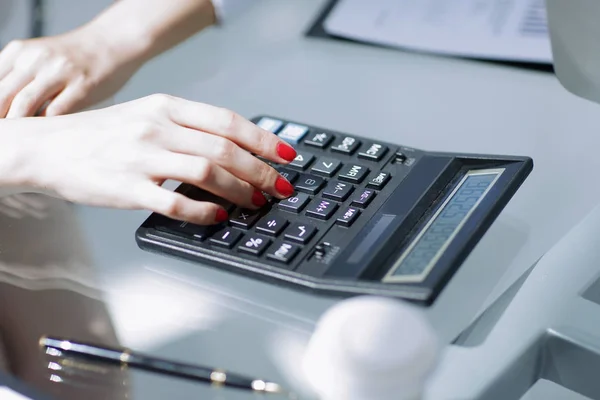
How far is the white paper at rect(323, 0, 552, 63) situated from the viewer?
708mm

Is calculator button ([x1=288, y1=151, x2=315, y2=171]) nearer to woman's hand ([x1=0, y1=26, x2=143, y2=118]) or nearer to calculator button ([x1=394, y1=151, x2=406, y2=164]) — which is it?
calculator button ([x1=394, y1=151, x2=406, y2=164])

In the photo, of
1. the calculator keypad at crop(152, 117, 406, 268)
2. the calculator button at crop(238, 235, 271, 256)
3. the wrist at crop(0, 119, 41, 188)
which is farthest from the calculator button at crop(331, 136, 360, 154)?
the wrist at crop(0, 119, 41, 188)

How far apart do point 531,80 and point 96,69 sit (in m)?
0.37

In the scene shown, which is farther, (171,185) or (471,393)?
(171,185)

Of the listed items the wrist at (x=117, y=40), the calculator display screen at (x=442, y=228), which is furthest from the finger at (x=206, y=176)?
the wrist at (x=117, y=40)

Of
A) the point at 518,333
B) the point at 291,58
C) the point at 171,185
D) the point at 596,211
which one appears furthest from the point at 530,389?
the point at 291,58

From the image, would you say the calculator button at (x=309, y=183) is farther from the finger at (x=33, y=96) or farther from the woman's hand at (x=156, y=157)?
the finger at (x=33, y=96)

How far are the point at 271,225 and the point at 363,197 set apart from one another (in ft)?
0.20

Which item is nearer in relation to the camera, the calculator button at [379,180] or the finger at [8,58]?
the calculator button at [379,180]

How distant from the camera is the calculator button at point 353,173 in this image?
20.2 inches

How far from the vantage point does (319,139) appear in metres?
0.56

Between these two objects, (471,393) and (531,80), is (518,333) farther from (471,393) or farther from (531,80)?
(531,80)

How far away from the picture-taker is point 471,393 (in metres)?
0.39

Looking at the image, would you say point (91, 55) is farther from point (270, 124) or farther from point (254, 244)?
point (254, 244)
